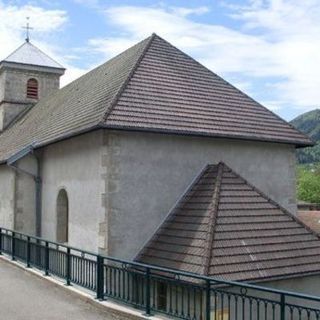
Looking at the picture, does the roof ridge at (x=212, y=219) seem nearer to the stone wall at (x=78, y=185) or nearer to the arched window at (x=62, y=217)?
the stone wall at (x=78, y=185)

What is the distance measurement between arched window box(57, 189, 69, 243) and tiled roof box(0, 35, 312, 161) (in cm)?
197

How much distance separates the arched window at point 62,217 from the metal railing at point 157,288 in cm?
205

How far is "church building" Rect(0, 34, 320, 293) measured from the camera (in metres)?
12.8

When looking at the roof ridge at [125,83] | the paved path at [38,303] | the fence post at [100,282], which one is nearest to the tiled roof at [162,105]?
the roof ridge at [125,83]


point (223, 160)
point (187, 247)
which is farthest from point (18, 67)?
point (187, 247)

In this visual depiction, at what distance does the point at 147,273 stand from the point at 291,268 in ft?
16.5

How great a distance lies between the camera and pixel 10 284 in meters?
12.4

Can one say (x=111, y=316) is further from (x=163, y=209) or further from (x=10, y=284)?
(x=163, y=209)

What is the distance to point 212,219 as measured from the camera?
12594 millimetres

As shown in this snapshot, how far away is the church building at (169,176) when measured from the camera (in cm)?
1276

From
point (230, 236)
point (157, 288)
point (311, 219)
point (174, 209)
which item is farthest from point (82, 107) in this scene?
point (311, 219)

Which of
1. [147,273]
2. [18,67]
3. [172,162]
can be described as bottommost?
[147,273]

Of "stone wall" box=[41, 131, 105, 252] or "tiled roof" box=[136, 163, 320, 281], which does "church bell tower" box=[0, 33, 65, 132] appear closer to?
"stone wall" box=[41, 131, 105, 252]

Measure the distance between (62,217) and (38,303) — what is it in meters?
6.59
